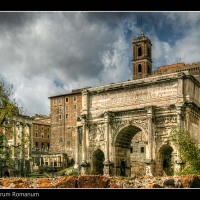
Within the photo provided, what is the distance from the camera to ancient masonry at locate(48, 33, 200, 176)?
111ft


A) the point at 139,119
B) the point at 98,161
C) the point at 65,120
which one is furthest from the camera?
the point at 65,120

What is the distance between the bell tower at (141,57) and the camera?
8031 centimetres

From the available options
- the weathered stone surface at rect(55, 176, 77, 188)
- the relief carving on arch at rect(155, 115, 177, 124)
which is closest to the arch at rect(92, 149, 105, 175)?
the relief carving on arch at rect(155, 115, 177, 124)

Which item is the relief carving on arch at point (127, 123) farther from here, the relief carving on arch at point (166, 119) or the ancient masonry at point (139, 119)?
the relief carving on arch at point (166, 119)

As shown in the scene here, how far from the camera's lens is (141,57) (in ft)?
266

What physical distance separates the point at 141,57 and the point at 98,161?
1771 inches

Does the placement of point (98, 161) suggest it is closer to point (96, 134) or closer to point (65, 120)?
point (96, 134)

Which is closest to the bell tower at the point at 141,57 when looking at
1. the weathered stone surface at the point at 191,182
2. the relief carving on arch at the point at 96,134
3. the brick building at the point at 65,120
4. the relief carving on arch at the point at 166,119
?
the brick building at the point at 65,120

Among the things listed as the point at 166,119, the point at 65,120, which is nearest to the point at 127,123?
the point at 166,119

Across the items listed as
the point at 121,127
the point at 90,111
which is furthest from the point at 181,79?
the point at 90,111

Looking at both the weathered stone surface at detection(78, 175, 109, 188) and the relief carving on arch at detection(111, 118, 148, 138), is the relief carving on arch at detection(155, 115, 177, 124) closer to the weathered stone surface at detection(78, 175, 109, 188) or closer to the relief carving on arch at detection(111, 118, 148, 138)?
the relief carving on arch at detection(111, 118, 148, 138)

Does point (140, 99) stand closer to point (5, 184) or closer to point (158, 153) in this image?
point (158, 153)
